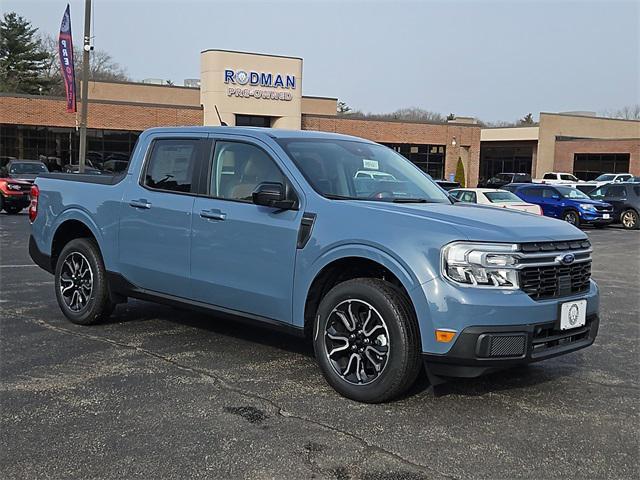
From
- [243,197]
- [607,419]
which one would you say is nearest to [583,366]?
[607,419]

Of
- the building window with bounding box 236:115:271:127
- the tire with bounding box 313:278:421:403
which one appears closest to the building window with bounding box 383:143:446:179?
the building window with bounding box 236:115:271:127

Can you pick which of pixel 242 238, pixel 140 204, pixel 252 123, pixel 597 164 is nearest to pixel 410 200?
pixel 242 238

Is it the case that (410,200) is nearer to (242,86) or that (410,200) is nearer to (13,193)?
(13,193)

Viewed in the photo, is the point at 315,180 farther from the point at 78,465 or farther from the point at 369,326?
the point at 78,465

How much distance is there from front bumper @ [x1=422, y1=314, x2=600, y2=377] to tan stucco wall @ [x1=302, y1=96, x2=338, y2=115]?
2066 inches

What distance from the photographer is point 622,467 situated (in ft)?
12.3

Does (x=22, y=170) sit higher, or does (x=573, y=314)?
(x=22, y=170)

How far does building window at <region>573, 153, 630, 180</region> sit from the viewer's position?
2142 inches

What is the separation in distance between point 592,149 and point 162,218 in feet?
181

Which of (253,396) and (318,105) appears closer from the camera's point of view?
(253,396)

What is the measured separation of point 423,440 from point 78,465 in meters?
1.90

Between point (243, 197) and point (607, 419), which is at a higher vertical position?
point (243, 197)

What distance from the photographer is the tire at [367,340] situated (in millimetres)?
4465

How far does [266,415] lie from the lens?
439cm
